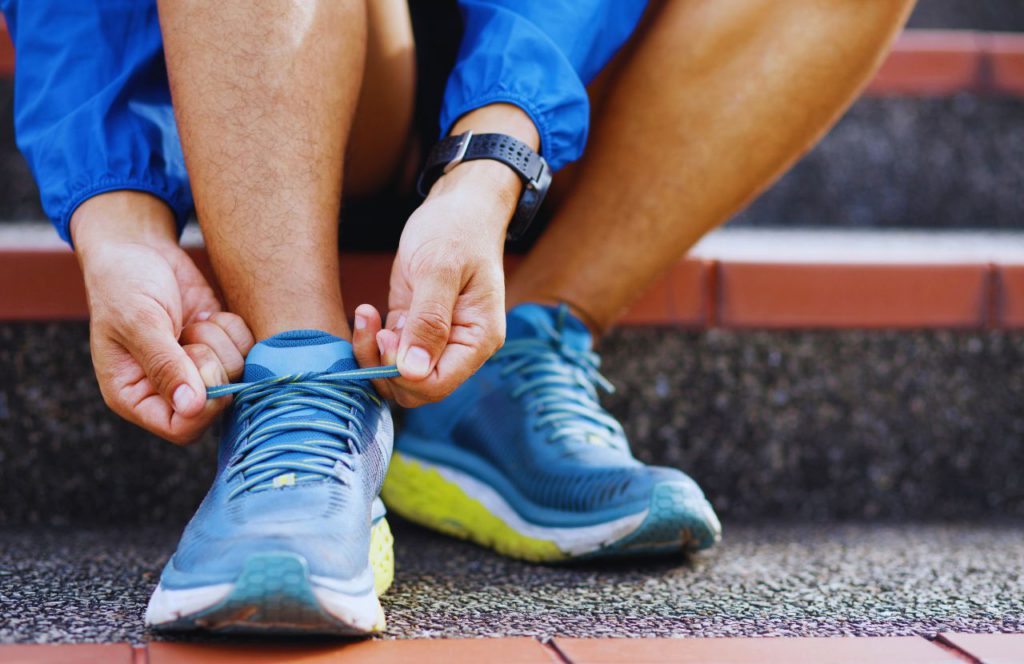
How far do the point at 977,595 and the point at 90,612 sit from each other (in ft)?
2.09

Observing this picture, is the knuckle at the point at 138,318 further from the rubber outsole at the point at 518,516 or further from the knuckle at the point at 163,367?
the rubber outsole at the point at 518,516

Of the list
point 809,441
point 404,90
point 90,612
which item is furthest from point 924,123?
point 90,612

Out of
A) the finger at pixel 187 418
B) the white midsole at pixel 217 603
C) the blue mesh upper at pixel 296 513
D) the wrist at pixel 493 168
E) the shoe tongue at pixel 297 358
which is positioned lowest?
the white midsole at pixel 217 603

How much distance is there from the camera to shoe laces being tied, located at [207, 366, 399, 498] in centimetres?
67

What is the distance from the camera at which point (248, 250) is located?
72 cm

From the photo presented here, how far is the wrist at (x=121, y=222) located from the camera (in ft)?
2.50

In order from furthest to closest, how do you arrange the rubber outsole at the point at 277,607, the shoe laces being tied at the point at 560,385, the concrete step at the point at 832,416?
1. the concrete step at the point at 832,416
2. the shoe laces being tied at the point at 560,385
3. the rubber outsole at the point at 277,607

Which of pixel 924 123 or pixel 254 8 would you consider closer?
pixel 254 8

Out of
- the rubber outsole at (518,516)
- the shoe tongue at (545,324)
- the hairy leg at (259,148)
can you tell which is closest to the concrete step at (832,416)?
the shoe tongue at (545,324)

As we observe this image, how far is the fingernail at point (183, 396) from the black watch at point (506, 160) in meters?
0.25

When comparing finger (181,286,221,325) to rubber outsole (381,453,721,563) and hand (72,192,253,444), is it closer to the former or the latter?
hand (72,192,253,444)

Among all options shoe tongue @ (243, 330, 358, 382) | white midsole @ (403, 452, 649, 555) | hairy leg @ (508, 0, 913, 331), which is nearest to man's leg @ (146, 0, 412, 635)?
shoe tongue @ (243, 330, 358, 382)

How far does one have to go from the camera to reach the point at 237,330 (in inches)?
28.8

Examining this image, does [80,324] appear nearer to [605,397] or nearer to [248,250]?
[248,250]
